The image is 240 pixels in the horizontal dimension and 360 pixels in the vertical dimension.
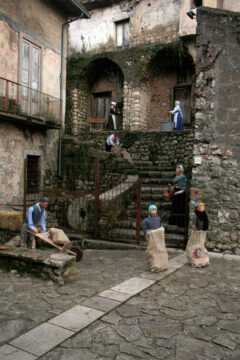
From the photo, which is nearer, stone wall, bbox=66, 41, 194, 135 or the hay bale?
the hay bale

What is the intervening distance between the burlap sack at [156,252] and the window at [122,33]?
526 inches

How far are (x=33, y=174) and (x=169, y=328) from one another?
9.63m

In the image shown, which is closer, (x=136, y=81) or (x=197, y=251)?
(x=197, y=251)

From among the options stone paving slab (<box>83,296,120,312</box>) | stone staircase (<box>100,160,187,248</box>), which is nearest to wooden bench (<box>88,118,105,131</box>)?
stone staircase (<box>100,160,187,248</box>)

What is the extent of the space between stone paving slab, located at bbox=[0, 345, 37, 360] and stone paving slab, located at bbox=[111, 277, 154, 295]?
1886 mm

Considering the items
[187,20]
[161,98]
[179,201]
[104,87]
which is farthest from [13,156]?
[187,20]

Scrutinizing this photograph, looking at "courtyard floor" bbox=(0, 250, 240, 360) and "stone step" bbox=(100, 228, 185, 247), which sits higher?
"stone step" bbox=(100, 228, 185, 247)

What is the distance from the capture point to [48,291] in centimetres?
466

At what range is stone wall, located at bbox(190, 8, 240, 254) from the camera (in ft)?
22.2

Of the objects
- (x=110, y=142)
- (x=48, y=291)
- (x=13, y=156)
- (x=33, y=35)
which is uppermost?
(x=33, y=35)

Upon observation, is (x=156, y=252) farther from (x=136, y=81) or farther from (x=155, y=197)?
(x=136, y=81)

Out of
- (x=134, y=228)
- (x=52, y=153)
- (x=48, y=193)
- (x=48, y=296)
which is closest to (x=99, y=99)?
(x=52, y=153)

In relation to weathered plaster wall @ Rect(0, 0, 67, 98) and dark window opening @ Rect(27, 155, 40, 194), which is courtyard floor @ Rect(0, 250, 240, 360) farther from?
weathered plaster wall @ Rect(0, 0, 67, 98)

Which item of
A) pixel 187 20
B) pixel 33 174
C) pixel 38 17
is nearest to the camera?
pixel 38 17
